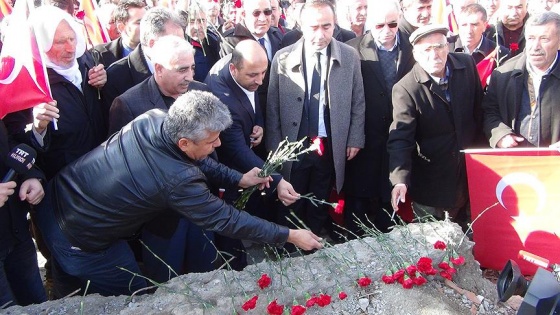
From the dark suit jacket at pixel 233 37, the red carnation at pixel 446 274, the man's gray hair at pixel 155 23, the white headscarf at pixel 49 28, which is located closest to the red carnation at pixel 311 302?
the red carnation at pixel 446 274

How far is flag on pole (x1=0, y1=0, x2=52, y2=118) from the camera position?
3426mm

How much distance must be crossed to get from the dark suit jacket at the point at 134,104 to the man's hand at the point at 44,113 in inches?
16.3

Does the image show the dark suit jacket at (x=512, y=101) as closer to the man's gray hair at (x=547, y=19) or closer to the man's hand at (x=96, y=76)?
the man's gray hair at (x=547, y=19)

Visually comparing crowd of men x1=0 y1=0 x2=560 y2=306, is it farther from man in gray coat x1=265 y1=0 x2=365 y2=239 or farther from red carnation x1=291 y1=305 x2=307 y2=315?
red carnation x1=291 y1=305 x2=307 y2=315

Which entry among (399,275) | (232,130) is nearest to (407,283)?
(399,275)

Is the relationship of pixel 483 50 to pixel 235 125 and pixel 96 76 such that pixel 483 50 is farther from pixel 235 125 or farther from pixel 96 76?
pixel 96 76

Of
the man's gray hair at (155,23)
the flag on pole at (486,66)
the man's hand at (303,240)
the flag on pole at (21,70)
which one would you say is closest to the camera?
the man's hand at (303,240)

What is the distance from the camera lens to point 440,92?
416 cm

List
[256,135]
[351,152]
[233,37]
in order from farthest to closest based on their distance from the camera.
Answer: [233,37], [351,152], [256,135]

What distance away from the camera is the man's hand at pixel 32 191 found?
3324 millimetres

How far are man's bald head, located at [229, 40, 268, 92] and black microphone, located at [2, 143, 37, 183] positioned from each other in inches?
63.1

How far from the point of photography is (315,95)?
4570mm

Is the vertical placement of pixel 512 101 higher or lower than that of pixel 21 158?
lower

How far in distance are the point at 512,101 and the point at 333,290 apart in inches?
83.0
